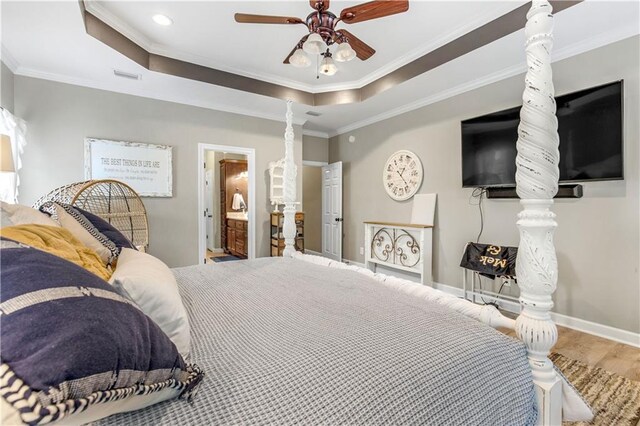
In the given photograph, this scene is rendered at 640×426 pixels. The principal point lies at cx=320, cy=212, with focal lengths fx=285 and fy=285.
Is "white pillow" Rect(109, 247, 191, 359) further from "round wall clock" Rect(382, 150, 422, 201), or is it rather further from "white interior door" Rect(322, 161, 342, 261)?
"white interior door" Rect(322, 161, 342, 261)

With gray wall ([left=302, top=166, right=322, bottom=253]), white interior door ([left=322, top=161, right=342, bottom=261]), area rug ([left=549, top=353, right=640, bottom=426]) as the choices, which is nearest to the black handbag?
area rug ([left=549, top=353, right=640, bottom=426])

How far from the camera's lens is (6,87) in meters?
2.99

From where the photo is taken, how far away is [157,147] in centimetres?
395

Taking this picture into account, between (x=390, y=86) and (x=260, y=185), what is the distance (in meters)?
2.52

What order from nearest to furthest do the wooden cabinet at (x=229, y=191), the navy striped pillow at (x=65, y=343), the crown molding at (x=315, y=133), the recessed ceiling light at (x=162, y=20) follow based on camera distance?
the navy striped pillow at (x=65, y=343)
the recessed ceiling light at (x=162, y=20)
the crown molding at (x=315, y=133)
the wooden cabinet at (x=229, y=191)

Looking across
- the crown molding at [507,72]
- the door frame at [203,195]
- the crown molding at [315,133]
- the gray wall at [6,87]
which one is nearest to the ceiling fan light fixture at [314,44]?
the crown molding at [507,72]

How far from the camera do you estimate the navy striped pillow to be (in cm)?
45

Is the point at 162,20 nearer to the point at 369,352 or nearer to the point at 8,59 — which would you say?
the point at 8,59

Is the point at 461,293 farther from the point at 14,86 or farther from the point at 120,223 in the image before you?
the point at 14,86

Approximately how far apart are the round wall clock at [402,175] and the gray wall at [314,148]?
5.61 ft

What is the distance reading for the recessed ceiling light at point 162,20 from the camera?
2.65 metres

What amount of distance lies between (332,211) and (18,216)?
205 inches

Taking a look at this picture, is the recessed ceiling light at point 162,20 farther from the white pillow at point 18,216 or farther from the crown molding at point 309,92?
the white pillow at point 18,216

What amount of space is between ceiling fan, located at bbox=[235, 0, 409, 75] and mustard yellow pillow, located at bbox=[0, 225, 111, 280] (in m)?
1.87
